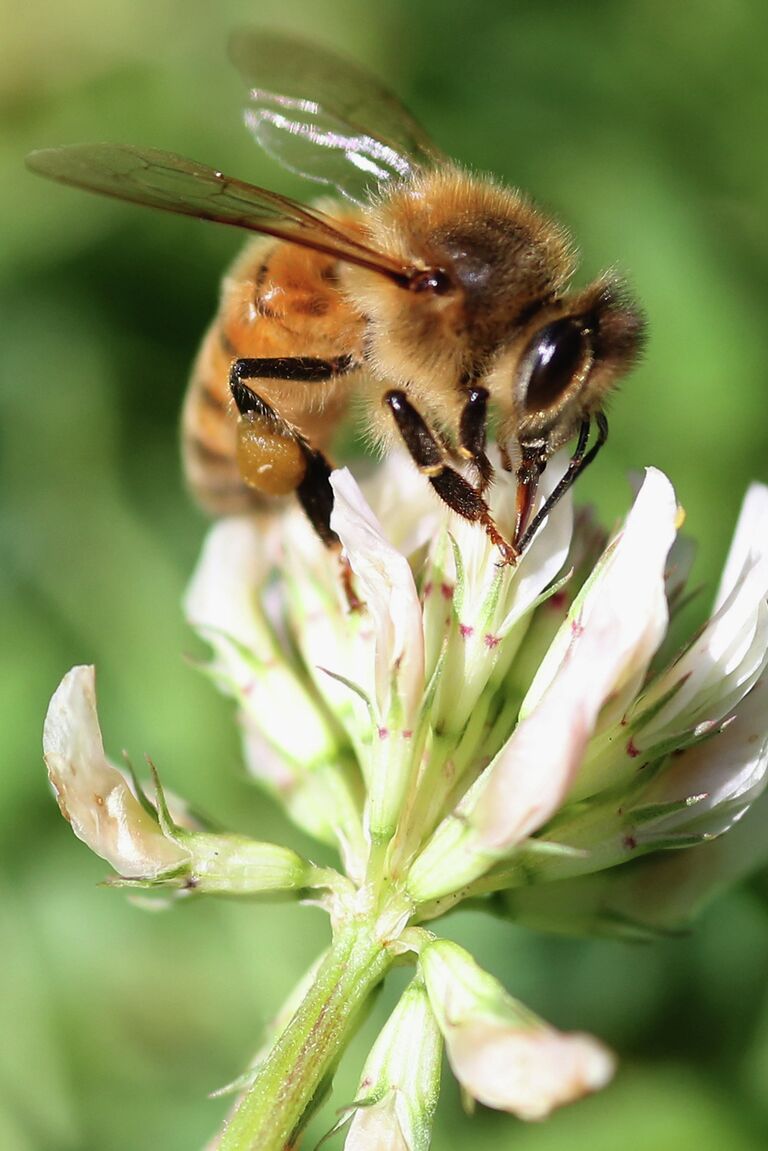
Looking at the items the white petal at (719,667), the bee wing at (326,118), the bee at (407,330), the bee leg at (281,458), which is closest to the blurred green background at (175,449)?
the bee leg at (281,458)

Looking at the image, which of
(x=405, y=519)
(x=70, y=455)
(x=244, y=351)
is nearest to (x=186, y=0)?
(x=70, y=455)

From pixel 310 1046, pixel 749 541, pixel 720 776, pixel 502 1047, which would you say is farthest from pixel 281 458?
pixel 502 1047

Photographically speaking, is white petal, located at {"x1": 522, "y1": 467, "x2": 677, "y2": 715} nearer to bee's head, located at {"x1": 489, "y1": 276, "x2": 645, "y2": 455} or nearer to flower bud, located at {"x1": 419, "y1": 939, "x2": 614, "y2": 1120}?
bee's head, located at {"x1": 489, "y1": 276, "x2": 645, "y2": 455}

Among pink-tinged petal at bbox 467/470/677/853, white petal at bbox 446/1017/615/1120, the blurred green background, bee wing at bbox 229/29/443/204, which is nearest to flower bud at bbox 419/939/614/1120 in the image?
white petal at bbox 446/1017/615/1120

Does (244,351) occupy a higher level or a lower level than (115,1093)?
higher

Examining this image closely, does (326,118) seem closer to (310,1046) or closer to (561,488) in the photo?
(561,488)

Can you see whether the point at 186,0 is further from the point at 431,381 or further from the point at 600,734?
the point at 600,734

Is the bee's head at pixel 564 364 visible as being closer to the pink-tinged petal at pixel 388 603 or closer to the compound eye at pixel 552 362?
the compound eye at pixel 552 362
